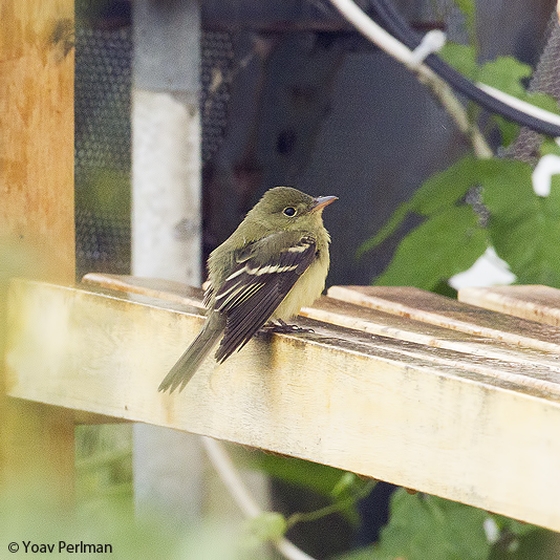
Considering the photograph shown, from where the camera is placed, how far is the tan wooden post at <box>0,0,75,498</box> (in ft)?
7.64

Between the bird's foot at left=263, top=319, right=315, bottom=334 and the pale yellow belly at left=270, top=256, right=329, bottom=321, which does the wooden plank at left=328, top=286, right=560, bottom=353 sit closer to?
the pale yellow belly at left=270, top=256, right=329, bottom=321

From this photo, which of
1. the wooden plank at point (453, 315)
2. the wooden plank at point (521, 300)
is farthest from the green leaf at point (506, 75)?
the wooden plank at point (453, 315)

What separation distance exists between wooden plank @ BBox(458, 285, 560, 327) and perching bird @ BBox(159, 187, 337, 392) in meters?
0.42

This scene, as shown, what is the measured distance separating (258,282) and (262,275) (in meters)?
0.03

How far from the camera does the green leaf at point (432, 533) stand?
10.0ft

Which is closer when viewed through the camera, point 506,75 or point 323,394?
point 323,394

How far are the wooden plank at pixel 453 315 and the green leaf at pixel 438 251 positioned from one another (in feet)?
1.05

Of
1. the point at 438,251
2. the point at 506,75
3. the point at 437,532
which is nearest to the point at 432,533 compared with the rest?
the point at 437,532

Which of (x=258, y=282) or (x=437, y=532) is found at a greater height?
(x=258, y=282)

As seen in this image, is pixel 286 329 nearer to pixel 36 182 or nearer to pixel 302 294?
pixel 302 294

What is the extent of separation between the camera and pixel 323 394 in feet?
5.92

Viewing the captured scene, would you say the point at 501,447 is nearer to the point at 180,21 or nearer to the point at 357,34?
the point at 180,21

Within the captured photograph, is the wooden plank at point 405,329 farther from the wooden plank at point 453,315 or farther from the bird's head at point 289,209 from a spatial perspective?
the bird's head at point 289,209

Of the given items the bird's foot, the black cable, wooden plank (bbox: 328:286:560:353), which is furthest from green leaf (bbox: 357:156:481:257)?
the bird's foot
